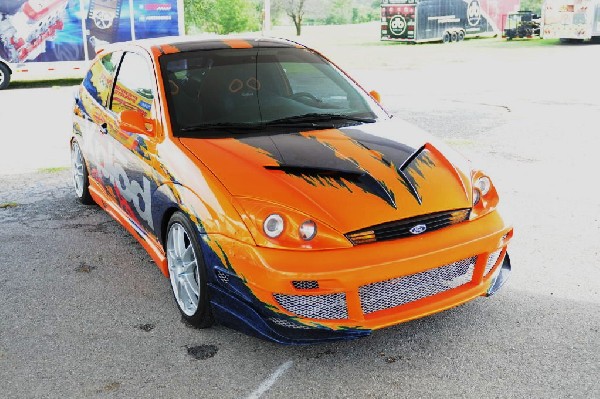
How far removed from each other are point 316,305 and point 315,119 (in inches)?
59.0

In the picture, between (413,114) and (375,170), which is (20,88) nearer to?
(413,114)

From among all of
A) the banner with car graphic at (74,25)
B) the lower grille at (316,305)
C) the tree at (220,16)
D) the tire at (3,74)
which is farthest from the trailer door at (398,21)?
the lower grille at (316,305)

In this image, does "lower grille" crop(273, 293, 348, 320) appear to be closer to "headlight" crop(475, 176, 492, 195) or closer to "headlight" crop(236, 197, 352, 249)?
"headlight" crop(236, 197, 352, 249)

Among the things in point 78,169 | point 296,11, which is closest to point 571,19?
point 78,169

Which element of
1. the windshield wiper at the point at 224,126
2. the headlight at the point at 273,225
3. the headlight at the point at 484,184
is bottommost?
the headlight at the point at 273,225

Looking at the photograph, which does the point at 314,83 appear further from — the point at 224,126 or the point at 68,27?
the point at 68,27

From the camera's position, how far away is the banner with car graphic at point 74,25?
50.4 ft

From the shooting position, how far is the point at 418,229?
330 centimetres

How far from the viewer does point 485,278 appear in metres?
3.62

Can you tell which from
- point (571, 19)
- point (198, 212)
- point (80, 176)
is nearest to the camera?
point (198, 212)

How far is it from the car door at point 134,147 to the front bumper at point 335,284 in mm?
959

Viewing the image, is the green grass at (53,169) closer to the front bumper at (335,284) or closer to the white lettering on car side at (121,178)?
the white lettering on car side at (121,178)

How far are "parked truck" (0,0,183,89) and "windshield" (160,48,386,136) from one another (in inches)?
496

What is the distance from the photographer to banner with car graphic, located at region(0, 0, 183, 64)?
1535 centimetres
